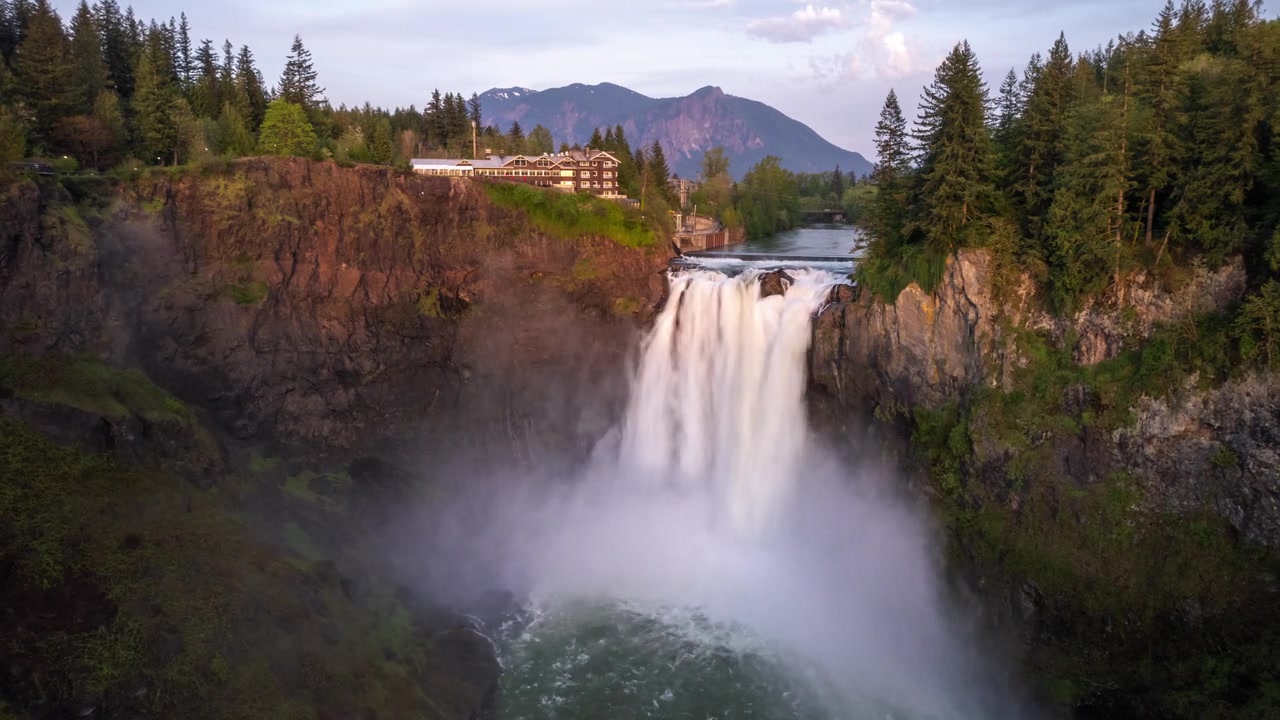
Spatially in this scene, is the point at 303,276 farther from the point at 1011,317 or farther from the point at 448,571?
the point at 1011,317

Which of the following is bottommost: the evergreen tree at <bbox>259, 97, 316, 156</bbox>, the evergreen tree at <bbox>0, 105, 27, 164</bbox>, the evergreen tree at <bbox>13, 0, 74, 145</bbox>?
the evergreen tree at <bbox>0, 105, 27, 164</bbox>

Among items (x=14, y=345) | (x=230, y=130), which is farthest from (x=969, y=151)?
(x=230, y=130)

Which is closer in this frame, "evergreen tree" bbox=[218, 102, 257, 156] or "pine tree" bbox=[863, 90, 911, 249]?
"pine tree" bbox=[863, 90, 911, 249]

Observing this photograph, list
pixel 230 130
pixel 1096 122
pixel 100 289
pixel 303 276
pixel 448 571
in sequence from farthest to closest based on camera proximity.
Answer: pixel 230 130, pixel 303 276, pixel 448 571, pixel 100 289, pixel 1096 122

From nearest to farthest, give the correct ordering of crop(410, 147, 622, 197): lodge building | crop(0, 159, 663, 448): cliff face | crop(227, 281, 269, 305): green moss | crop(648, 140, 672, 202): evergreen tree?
crop(0, 159, 663, 448): cliff face < crop(227, 281, 269, 305): green moss < crop(410, 147, 622, 197): lodge building < crop(648, 140, 672, 202): evergreen tree

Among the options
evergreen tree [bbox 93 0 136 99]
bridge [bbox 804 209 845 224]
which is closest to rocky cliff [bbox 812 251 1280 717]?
evergreen tree [bbox 93 0 136 99]

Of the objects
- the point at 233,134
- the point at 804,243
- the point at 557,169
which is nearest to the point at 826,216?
the point at 804,243

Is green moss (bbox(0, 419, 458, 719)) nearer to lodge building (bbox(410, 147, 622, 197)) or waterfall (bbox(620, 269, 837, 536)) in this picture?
waterfall (bbox(620, 269, 837, 536))
